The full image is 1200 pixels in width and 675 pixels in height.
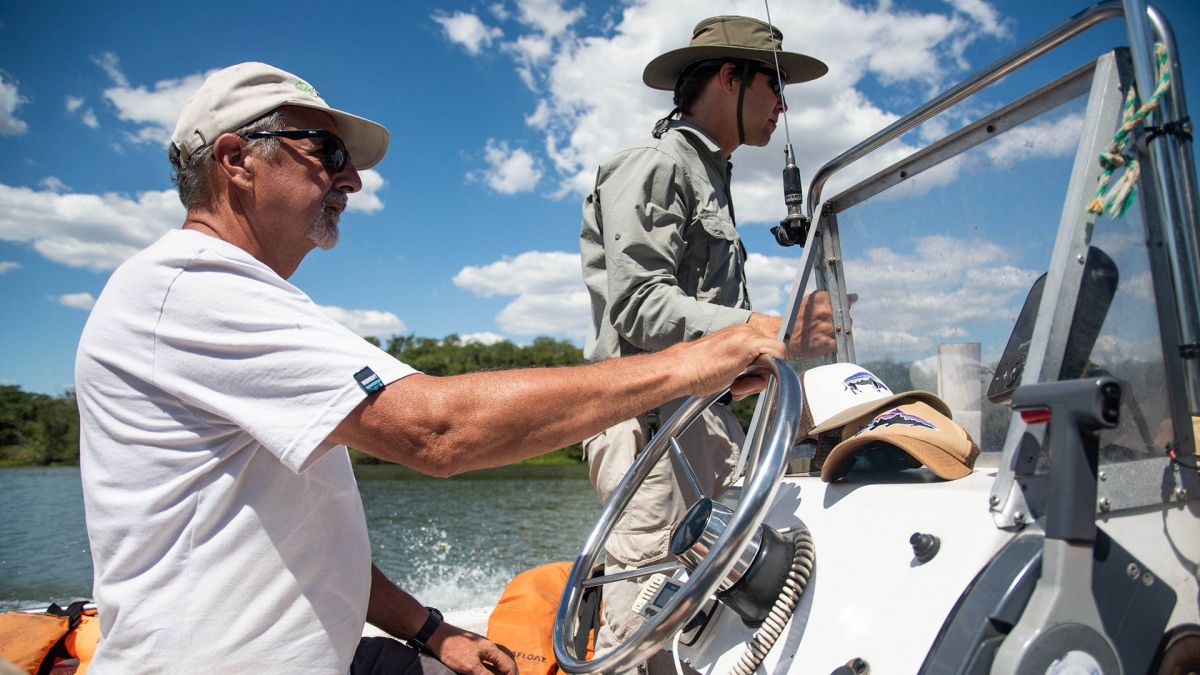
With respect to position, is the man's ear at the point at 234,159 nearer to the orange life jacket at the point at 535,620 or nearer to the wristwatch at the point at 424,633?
the wristwatch at the point at 424,633

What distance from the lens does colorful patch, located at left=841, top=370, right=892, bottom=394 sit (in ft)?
5.80

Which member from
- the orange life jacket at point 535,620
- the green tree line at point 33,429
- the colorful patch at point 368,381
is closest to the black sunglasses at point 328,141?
the colorful patch at point 368,381

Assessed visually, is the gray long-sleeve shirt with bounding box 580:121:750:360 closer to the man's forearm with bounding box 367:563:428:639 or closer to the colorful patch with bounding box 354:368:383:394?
the man's forearm with bounding box 367:563:428:639

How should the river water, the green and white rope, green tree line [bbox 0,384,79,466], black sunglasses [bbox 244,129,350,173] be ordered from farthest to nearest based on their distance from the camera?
1. green tree line [bbox 0,384,79,466]
2. the river water
3. black sunglasses [bbox 244,129,350,173]
4. the green and white rope

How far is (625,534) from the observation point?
2279 mm

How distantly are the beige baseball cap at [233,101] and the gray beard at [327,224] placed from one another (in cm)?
20

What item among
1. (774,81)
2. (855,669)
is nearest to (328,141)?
(855,669)

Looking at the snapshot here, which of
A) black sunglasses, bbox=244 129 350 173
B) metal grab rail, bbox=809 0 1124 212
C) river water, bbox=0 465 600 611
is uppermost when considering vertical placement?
metal grab rail, bbox=809 0 1124 212

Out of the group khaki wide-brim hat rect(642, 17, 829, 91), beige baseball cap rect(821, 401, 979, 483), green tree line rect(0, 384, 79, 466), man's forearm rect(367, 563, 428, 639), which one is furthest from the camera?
green tree line rect(0, 384, 79, 466)

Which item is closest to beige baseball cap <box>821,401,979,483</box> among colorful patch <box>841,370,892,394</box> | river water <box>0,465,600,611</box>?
colorful patch <box>841,370,892,394</box>

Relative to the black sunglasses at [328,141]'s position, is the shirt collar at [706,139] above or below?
above

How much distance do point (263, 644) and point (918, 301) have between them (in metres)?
1.69

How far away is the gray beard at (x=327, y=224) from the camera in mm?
1706

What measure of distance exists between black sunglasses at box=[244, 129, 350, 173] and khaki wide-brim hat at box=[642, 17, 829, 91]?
1343 millimetres
